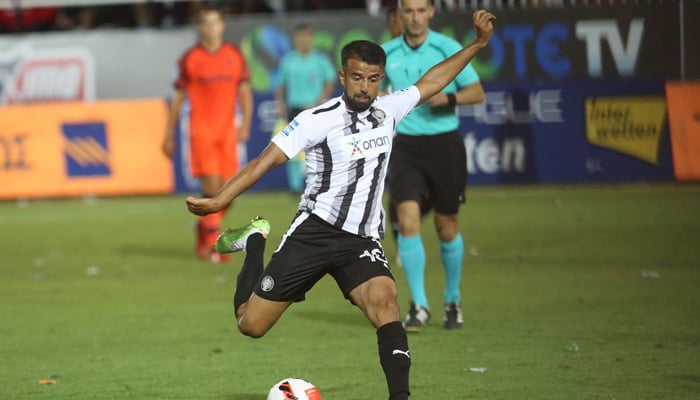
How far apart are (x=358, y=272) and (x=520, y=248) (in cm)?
806

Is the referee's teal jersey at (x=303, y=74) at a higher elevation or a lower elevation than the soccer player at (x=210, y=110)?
lower

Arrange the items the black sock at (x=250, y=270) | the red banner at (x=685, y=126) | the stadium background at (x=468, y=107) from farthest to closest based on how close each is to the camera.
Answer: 1. the stadium background at (x=468, y=107)
2. the red banner at (x=685, y=126)
3. the black sock at (x=250, y=270)

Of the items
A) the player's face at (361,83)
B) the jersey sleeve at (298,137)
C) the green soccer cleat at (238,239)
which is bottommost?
the green soccer cleat at (238,239)

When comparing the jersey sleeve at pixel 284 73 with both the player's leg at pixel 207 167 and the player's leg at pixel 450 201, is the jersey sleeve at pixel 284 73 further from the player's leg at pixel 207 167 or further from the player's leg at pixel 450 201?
the player's leg at pixel 450 201

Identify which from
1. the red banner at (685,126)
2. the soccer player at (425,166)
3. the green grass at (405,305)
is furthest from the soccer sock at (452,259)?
the red banner at (685,126)

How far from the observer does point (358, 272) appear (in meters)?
6.89

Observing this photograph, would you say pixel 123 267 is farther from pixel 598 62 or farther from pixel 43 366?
pixel 598 62

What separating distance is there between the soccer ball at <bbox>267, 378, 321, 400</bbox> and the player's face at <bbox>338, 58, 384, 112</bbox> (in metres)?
1.42

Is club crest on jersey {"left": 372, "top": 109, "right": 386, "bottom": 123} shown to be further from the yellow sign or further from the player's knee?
the yellow sign

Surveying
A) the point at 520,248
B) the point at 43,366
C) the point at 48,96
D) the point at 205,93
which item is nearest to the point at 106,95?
the point at 48,96

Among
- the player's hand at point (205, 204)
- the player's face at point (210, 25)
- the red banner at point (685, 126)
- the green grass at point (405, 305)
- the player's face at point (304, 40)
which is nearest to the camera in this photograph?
the player's hand at point (205, 204)

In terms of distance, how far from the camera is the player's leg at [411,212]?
32.2 ft

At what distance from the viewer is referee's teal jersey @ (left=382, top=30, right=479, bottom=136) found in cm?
990

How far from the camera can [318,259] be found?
6930mm
